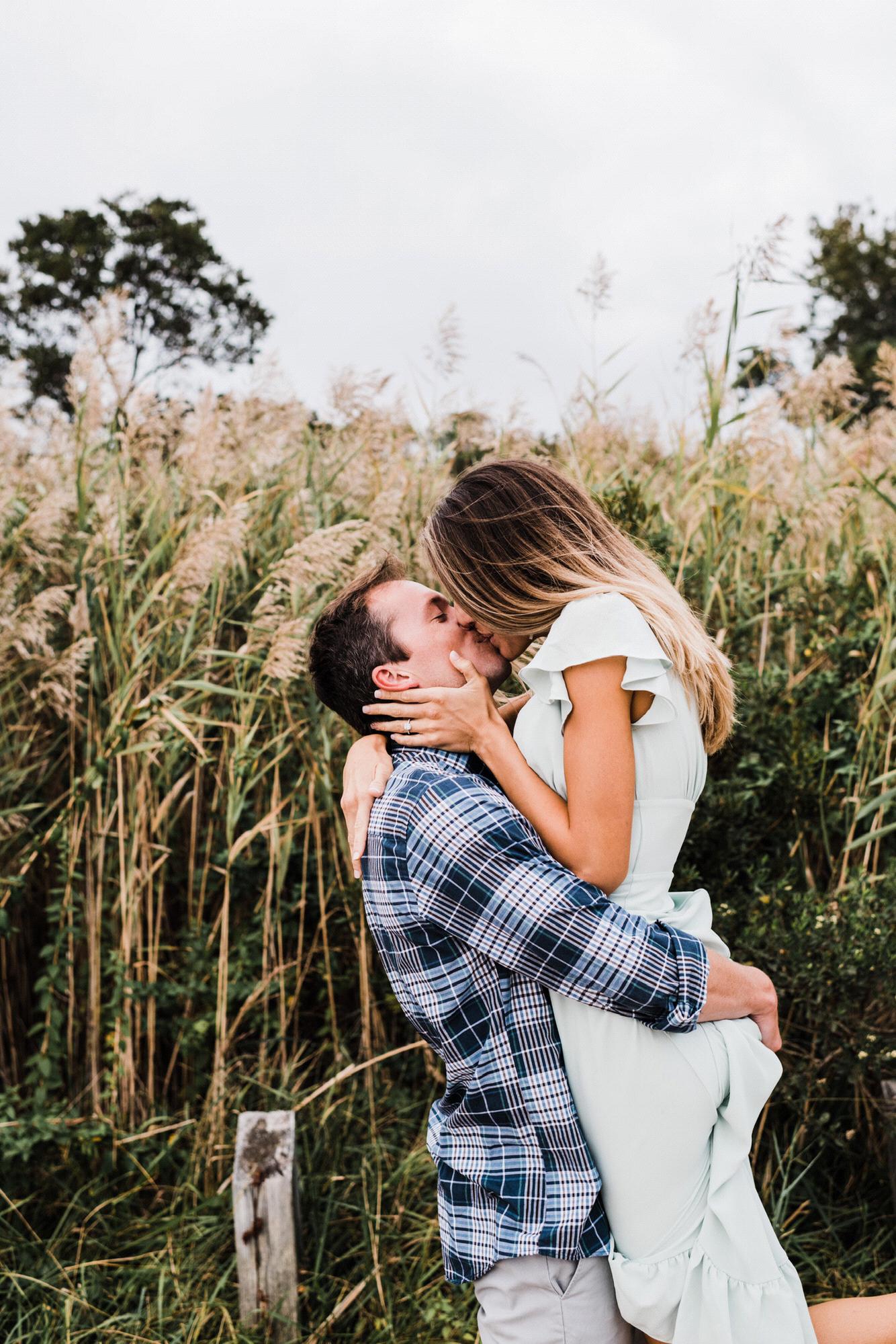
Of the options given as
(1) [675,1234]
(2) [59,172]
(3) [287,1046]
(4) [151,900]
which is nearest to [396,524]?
(4) [151,900]

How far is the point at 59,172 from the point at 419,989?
1006 cm

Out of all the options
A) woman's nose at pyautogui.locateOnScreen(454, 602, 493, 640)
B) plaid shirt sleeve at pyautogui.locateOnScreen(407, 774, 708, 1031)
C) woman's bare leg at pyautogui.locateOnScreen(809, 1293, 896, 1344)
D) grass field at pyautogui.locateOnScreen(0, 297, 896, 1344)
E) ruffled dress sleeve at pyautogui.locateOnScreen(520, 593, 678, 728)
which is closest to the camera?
plaid shirt sleeve at pyautogui.locateOnScreen(407, 774, 708, 1031)

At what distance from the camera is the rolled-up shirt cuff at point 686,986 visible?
131 centimetres

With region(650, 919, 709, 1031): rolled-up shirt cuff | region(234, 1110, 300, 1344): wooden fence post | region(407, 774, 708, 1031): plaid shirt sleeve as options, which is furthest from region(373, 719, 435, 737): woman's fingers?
region(234, 1110, 300, 1344): wooden fence post

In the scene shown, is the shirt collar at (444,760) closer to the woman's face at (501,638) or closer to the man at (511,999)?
the man at (511,999)

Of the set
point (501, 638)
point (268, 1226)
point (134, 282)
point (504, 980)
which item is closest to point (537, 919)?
point (504, 980)

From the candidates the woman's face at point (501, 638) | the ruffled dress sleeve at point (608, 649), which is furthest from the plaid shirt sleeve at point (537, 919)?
the woman's face at point (501, 638)

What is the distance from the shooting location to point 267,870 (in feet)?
10.3

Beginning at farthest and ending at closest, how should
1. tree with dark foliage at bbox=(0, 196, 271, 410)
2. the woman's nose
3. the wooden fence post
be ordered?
tree with dark foliage at bbox=(0, 196, 271, 410) → the wooden fence post → the woman's nose

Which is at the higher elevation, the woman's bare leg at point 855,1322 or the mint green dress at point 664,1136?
the mint green dress at point 664,1136

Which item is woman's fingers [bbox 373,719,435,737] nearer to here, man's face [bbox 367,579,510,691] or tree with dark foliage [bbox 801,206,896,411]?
man's face [bbox 367,579,510,691]

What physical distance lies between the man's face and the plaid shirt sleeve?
286 millimetres

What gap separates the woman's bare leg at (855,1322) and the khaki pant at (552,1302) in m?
0.39

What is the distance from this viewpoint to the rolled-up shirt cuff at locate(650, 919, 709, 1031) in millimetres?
1308
